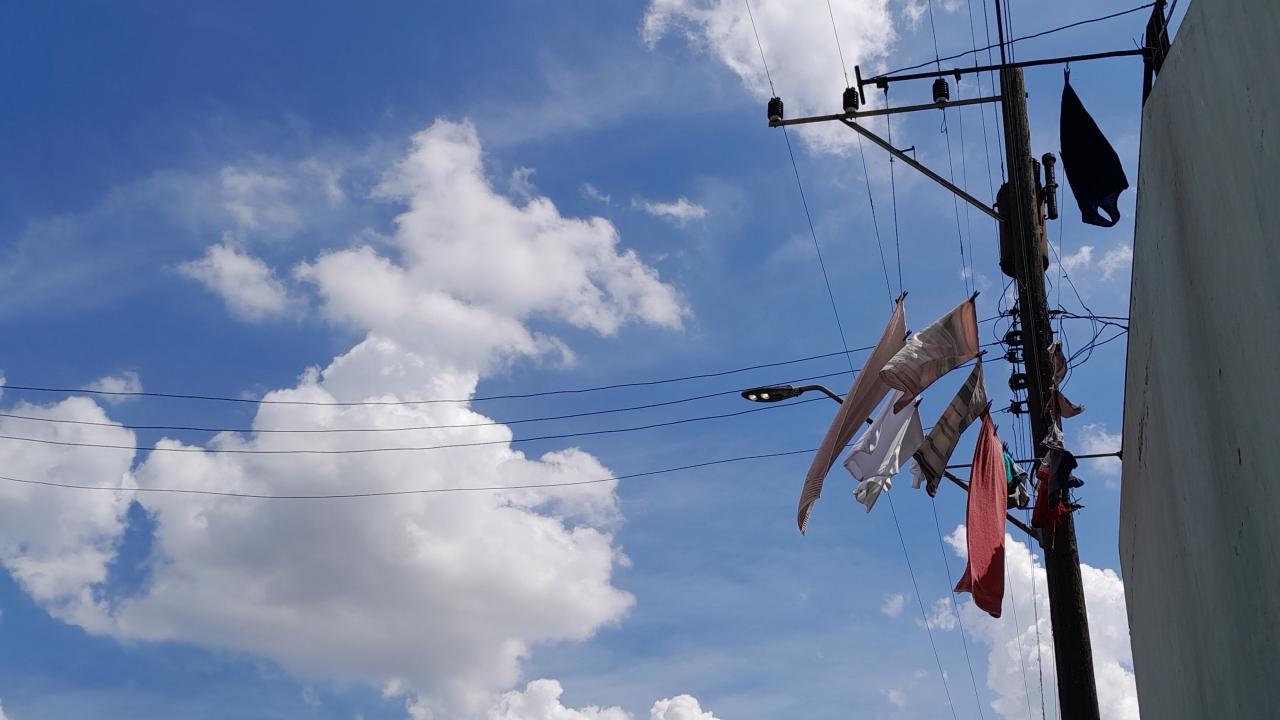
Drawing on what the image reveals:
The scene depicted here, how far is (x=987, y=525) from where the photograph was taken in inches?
436

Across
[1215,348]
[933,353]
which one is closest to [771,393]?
[933,353]

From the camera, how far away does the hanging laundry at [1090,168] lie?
9.39 m

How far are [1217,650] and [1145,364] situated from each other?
241 cm

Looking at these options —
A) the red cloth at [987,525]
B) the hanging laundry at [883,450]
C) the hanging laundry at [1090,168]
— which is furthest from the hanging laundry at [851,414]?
the hanging laundry at [1090,168]

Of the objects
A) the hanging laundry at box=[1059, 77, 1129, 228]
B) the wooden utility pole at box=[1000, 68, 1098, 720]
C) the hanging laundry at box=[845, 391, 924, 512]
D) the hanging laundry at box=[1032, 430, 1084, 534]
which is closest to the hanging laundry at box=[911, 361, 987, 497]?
the hanging laundry at box=[845, 391, 924, 512]

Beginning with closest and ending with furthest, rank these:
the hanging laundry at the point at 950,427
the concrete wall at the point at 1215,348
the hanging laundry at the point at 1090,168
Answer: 1. the concrete wall at the point at 1215,348
2. the hanging laundry at the point at 1090,168
3. the hanging laundry at the point at 950,427

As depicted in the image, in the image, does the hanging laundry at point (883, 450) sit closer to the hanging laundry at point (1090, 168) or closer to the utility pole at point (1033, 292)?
the utility pole at point (1033, 292)

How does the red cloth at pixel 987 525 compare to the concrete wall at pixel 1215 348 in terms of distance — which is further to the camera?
the red cloth at pixel 987 525

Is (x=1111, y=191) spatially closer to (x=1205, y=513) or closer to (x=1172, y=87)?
(x=1172, y=87)

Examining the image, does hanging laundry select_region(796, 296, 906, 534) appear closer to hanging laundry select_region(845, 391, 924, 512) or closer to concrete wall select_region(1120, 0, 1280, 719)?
hanging laundry select_region(845, 391, 924, 512)

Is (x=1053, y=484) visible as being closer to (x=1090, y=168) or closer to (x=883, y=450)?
(x=883, y=450)

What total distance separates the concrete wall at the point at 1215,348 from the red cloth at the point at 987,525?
1.94 metres

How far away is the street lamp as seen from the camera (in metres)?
14.0

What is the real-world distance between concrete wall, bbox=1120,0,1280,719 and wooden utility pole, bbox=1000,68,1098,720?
1009 millimetres
